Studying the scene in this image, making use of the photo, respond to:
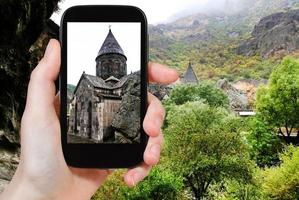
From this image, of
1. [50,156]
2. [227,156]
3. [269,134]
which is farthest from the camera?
[269,134]

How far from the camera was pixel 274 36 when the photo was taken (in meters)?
55.4

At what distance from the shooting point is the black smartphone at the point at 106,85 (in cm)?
160

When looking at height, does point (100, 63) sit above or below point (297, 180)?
above

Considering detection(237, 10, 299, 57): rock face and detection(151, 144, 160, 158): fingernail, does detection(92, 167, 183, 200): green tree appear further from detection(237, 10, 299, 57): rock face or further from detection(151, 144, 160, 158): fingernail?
detection(237, 10, 299, 57): rock face

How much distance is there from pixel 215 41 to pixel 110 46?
54891 millimetres

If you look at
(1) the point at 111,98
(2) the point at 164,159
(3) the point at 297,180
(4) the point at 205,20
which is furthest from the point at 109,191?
(4) the point at 205,20

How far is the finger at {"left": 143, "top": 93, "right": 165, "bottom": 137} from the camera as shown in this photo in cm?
156

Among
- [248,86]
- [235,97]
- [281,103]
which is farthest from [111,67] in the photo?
[248,86]

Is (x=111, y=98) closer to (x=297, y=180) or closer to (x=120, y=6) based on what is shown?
(x=120, y=6)

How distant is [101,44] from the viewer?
1673 mm

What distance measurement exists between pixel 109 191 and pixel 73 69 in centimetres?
1128

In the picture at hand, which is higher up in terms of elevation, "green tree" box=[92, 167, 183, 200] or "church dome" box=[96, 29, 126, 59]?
"church dome" box=[96, 29, 126, 59]

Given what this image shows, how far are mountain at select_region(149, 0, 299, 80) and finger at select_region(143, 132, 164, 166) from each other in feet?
144

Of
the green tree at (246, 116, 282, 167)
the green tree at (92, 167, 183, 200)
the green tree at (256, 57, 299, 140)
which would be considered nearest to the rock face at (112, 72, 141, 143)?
the green tree at (92, 167, 183, 200)
